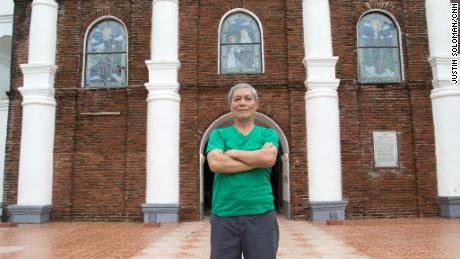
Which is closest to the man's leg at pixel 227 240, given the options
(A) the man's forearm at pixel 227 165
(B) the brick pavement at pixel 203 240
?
(A) the man's forearm at pixel 227 165

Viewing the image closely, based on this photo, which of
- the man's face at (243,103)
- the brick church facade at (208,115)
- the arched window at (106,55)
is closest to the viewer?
the man's face at (243,103)

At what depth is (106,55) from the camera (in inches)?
493

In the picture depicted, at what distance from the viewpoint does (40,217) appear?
11.2 metres

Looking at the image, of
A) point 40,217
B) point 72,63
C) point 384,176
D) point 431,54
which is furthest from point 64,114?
point 431,54

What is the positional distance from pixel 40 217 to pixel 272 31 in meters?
7.84

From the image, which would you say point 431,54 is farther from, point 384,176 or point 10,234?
point 10,234

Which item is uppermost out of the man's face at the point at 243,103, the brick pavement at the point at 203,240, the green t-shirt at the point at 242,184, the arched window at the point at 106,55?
the arched window at the point at 106,55

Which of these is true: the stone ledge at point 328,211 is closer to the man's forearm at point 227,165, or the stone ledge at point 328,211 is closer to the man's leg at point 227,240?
the man's leg at point 227,240

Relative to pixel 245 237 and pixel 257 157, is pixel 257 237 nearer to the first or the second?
pixel 245 237

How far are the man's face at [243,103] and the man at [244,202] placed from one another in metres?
0.20

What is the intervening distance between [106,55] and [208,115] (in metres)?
3.49

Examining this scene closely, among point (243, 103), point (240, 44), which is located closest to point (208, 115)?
point (240, 44)

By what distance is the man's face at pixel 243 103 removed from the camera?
10.3 ft

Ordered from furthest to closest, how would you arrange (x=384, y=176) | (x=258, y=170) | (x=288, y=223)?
(x=384, y=176) → (x=288, y=223) → (x=258, y=170)
